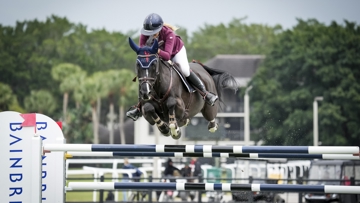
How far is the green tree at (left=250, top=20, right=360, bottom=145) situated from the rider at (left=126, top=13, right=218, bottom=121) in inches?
1533

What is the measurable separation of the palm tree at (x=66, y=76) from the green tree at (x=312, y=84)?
2549cm

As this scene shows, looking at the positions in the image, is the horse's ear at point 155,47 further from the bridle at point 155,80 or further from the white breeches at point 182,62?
the white breeches at point 182,62

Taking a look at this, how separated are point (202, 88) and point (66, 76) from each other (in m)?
74.7

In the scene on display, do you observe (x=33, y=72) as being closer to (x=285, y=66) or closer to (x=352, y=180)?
(x=285, y=66)

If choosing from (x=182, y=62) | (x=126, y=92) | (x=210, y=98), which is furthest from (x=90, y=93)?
(x=182, y=62)

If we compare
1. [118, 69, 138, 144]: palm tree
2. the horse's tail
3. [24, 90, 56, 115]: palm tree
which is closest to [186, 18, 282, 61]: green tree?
[118, 69, 138, 144]: palm tree

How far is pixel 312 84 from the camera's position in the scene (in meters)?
57.2

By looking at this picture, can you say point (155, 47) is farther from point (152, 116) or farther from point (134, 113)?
point (134, 113)

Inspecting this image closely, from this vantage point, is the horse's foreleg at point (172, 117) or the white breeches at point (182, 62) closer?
the horse's foreleg at point (172, 117)

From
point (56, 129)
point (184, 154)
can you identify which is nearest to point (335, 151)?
point (184, 154)

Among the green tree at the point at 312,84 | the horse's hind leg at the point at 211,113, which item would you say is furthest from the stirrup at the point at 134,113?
the green tree at the point at 312,84

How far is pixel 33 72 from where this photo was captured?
84.5 m

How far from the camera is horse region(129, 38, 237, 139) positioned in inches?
340

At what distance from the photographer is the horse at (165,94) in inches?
340
